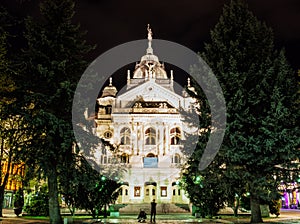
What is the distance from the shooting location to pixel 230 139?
1730cm

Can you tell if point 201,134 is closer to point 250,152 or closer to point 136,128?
point 250,152

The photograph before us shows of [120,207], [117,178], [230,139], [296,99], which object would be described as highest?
[296,99]

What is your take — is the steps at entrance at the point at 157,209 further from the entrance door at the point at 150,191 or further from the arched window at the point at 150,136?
the arched window at the point at 150,136

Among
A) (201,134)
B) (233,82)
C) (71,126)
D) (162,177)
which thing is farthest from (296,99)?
(162,177)

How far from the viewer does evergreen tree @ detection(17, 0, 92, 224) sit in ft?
56.7

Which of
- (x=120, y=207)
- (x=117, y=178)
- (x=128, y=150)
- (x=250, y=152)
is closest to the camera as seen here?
(x=250, y=152)

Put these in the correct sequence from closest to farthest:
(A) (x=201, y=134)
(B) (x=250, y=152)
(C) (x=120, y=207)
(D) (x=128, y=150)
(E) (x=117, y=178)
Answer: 1. (B) (x=250, y=152)
2. (A) (x=201, y=134)
3. (E) (x=117, y=178)
4. (C) (x=120, y=207)
5. (D) (x=128, y=150)

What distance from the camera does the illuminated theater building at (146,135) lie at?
49.6m

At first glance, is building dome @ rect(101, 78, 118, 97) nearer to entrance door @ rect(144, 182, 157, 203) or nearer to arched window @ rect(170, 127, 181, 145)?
arched window @ rect(170, 127, 181, 145)

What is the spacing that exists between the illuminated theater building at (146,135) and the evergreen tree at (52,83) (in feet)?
89.6

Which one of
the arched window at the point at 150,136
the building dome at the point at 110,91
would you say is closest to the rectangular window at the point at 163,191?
the arched window at the point at 150,136

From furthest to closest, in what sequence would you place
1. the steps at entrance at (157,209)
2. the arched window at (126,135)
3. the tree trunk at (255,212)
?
the arched window at (126,135) < the steps at entrance at (157,209) < the tree trunk at (255,212)

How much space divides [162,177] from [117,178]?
28894 millimetres

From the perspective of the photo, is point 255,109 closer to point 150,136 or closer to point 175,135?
point 175,135
